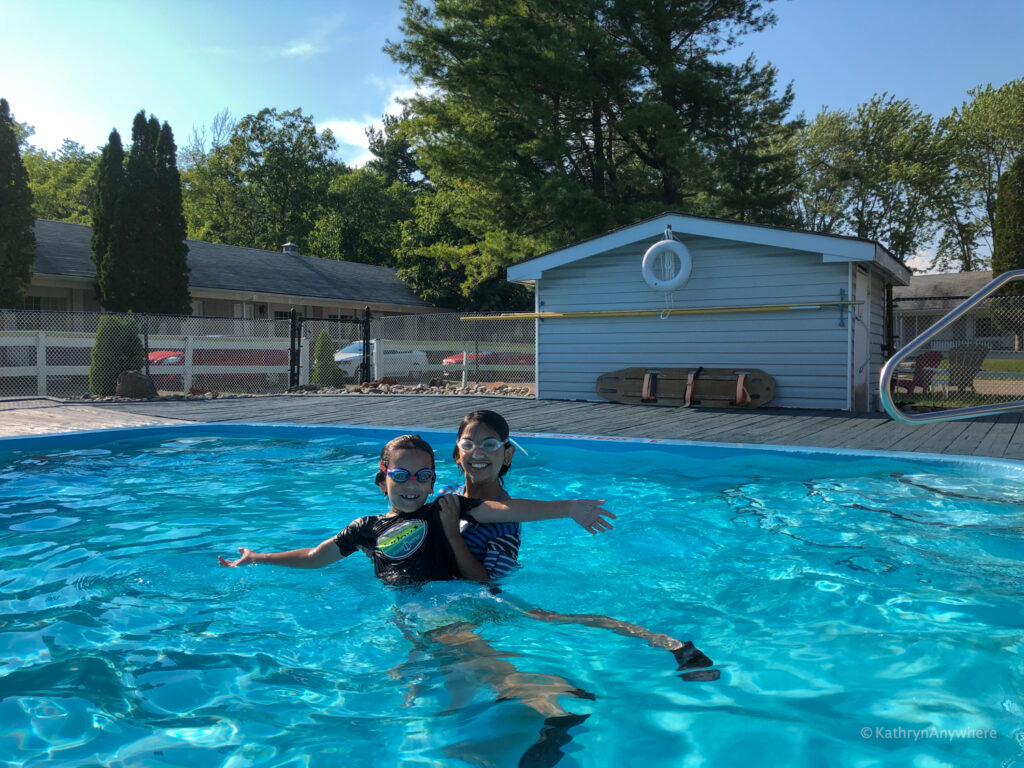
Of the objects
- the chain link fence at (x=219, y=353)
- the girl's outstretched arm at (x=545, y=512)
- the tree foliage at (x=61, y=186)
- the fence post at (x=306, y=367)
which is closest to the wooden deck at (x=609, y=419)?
the chain link fence at (x=219, y=353)

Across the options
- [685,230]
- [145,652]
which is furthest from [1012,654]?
[685,230]

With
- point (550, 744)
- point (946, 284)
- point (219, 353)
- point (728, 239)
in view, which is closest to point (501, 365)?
point (219, 353)

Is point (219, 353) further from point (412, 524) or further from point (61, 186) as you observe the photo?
point (61, 186)

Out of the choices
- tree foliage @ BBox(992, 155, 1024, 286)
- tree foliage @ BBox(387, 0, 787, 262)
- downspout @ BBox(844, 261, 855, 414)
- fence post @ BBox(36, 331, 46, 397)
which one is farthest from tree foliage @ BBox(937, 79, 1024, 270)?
fence post @ BBox(36, 331, 46, 397)

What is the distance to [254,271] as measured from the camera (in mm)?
27188

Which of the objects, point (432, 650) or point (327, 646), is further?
point (327, 646)

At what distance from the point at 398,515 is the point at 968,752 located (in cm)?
233

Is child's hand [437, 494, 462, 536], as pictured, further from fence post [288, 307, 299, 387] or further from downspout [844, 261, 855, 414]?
fence post [288, 307, 299, 387]

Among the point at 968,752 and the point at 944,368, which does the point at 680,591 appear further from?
the point at 944,368

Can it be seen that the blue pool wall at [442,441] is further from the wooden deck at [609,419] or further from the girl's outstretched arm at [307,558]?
the girl's outstretched arm at [307,558]

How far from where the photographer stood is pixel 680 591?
4465 mm

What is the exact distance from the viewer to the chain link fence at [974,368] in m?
12.0

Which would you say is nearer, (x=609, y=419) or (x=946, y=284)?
(x=609, y=419)

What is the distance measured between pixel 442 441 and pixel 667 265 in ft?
17.7
